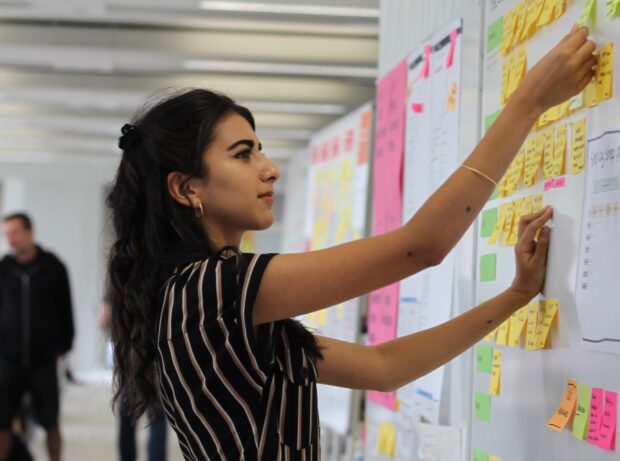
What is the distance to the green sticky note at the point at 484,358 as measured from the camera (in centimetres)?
206

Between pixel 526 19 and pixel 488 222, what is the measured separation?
0.46 m

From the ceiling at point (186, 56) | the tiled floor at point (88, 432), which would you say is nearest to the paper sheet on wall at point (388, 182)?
the ceiling at point (186, 56)

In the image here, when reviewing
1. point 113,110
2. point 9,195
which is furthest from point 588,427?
point 9,195

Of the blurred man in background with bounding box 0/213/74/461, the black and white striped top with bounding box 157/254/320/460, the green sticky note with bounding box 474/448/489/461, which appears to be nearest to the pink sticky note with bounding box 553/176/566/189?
the black and white striped top with bounding box 157/254/320/460

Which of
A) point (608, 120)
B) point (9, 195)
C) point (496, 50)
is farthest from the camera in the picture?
point (9, 195)

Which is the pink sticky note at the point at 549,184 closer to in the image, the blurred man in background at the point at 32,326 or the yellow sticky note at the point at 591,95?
the yellow sticky note at the point at 591,95

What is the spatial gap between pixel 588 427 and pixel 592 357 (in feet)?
0.39

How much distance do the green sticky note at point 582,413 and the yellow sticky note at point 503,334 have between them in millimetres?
354

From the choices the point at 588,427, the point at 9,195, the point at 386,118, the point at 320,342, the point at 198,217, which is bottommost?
the point at 588,427

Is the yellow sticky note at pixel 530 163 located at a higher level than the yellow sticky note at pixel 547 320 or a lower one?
higher

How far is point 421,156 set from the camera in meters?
2.66

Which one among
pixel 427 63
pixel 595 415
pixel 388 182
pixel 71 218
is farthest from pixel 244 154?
pixel 71 218

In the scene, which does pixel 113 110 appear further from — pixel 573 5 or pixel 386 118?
pixel 573 5

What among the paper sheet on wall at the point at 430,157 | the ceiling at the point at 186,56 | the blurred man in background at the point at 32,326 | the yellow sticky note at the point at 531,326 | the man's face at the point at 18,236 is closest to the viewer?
the yellow sticky note at the point at 531,326
